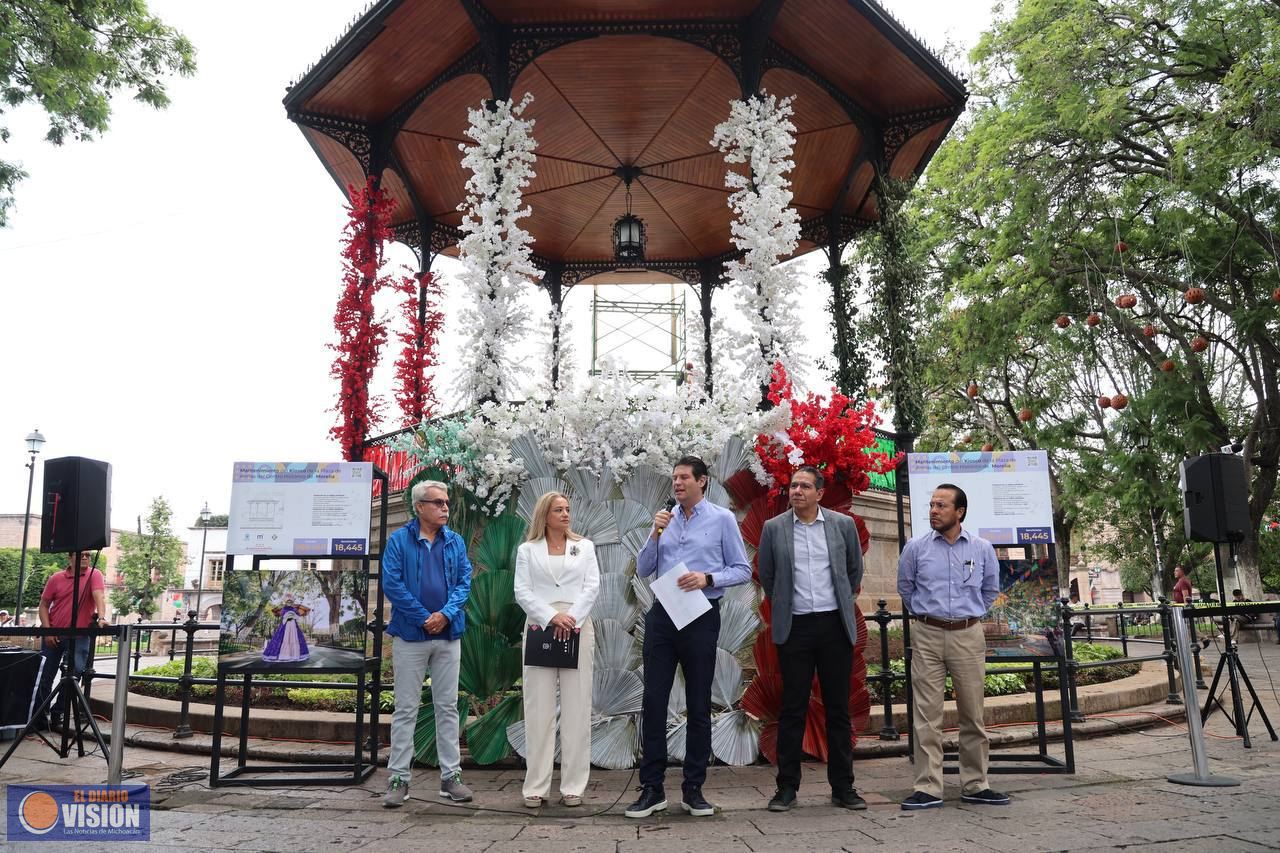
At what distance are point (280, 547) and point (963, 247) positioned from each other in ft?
50.2

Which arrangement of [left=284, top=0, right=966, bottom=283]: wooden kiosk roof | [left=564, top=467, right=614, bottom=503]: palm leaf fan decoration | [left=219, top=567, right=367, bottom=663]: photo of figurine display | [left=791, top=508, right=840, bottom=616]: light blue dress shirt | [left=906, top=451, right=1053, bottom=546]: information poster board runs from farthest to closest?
1. [left=284, top=0, right=966, bottom=283]: wooden kiosk roof
2. [left=564, top=467, right=614, bottom=503]: palm leaf fan decoration
3. [left=906, top=451, right=1053, bottom=546]: information poster board
4. [left=219, top=567, right=367, bottom=663]: photo of figurine display
5. [left=791, top=508, right=840, bottom=616]: light blue dress shirt

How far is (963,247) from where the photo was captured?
56.2 ft

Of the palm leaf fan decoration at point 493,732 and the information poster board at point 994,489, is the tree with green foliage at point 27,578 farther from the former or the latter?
the information poster board at point 994,489

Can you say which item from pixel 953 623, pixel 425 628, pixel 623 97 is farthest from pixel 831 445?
pixel 623 97

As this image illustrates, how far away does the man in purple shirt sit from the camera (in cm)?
467

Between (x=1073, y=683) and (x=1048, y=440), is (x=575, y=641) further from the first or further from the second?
(x=1048, y=440)

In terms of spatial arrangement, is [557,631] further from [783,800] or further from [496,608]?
[783,800]

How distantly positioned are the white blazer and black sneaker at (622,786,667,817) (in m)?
0.97

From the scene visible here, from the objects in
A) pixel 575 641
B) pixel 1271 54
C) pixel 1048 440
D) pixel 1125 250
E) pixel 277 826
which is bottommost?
pixel 277 826

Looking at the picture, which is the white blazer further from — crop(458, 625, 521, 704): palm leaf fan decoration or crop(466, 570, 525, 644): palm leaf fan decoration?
crop(458, 625, 521, 704): palm leaf fan decoration

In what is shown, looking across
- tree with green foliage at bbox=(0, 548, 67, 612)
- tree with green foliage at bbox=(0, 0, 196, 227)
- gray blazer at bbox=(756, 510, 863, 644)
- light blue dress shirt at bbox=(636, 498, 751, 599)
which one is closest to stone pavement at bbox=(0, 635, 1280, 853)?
gray blazer at bbox=(756, 510, 863, 644)

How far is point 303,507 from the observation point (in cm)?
566

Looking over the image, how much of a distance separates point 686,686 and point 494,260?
4383mm

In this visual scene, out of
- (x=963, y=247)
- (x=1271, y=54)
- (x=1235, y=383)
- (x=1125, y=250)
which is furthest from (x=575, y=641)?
(x=1235, y=383)
